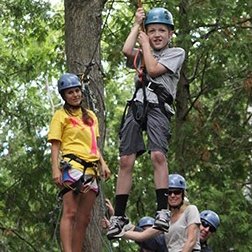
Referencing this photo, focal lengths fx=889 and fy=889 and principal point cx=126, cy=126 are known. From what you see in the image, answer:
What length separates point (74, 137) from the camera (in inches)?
301

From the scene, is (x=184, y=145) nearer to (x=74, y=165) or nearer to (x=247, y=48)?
(x=247, y=48)

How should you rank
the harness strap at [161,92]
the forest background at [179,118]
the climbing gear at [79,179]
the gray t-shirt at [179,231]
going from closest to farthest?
1. the harness strap at [161,92]
2. the climbing gear at [79,179]
3. the gray t-shirt at [179,231]
4. the forest background at [179,118]

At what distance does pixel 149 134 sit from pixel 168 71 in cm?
54

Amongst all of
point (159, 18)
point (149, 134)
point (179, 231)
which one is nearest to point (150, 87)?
point (149, 134)

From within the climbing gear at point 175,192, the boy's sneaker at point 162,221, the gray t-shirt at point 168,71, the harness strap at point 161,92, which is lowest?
the boy's sneaker at point 162,221

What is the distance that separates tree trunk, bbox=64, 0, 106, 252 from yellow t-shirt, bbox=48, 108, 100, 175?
3.94 ft

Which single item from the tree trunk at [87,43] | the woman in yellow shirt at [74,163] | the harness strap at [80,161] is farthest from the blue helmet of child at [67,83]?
the tree trunk at [87,43]

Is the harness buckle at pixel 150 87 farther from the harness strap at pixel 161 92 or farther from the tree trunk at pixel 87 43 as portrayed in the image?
the tree trunk at pixel 87 43

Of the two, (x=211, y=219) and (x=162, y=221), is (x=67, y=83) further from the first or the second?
(x=211, y=219)

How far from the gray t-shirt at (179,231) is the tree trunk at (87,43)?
131cm

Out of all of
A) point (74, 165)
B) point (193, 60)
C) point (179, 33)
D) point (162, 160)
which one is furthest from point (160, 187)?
point (193, 60)

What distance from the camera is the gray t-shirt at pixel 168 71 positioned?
23.2 ft

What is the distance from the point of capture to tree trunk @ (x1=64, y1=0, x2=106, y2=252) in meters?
9.16

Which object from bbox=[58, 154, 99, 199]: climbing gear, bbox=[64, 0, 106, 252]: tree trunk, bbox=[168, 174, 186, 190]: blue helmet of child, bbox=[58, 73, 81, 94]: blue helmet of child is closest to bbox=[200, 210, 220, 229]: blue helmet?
bbox=[168, 174, 186, 190]: blue helmet of child
